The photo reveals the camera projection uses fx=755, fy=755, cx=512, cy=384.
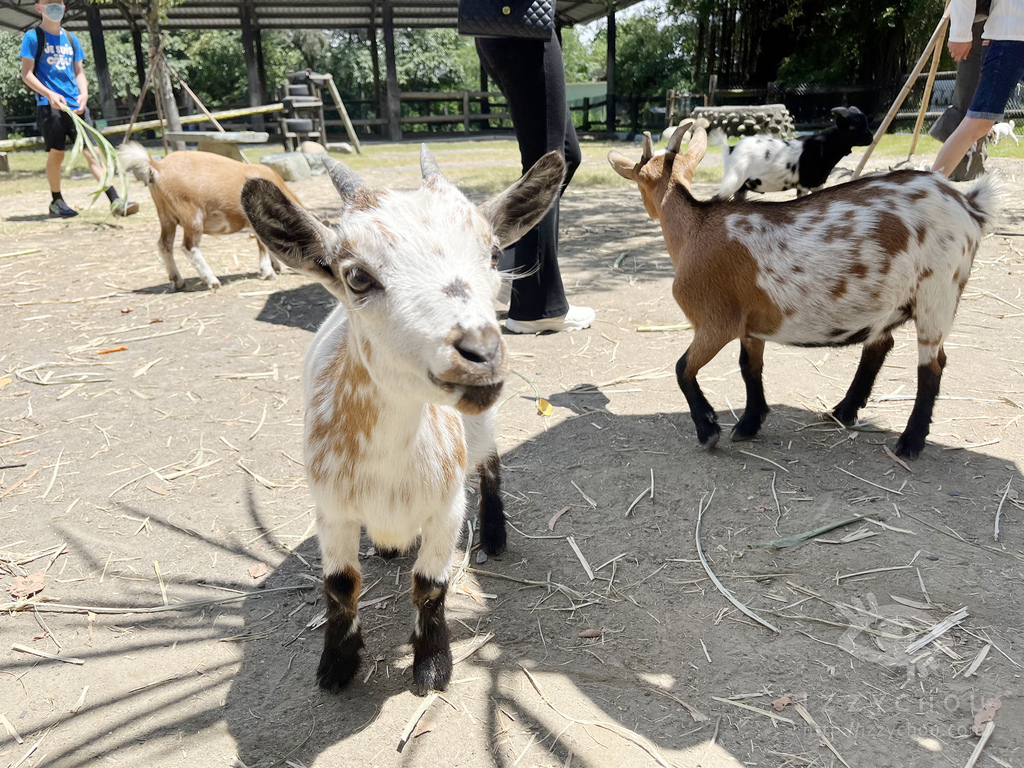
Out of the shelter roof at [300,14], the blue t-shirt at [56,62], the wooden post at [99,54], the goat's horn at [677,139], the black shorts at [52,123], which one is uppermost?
the shelter roof at [300,14]

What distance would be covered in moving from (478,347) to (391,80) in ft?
75.4

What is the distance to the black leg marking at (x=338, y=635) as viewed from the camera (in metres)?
2.29

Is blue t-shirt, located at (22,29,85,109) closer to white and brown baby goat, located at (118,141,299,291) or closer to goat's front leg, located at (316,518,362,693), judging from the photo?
white and brown baby goat, located at (118,141,299,291)

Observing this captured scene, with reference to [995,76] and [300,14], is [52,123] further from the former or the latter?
[300,14]

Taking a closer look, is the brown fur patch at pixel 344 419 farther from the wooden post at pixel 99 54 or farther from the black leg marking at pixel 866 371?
the wooden post at pixel 99 54

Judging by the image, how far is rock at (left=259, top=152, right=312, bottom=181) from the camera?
35.9 ft

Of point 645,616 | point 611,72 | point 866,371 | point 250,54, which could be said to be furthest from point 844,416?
point 250,54

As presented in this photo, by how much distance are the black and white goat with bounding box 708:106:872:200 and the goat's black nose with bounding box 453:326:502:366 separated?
6.23 meters

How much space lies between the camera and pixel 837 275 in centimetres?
327

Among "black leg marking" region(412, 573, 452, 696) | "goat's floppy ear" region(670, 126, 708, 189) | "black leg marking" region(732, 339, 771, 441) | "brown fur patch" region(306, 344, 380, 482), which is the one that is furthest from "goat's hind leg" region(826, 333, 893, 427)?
"brown fur patch" region(306, 344, 380, 482)

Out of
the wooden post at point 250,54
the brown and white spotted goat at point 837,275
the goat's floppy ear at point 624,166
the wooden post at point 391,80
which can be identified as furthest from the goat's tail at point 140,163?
the wooden post at point 391,80

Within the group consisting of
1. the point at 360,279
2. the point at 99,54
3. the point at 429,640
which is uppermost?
the point at 99,54

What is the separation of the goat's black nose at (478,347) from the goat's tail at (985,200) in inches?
103

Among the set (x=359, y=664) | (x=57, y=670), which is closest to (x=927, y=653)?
(x=359, y=664)
